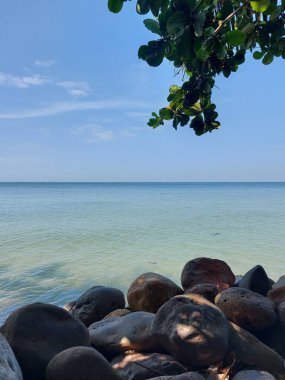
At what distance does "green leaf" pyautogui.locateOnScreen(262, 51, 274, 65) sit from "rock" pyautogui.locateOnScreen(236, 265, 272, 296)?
3.89m

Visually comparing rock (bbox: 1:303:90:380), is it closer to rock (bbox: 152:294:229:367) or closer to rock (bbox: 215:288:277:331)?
rock (bbox: 152:294:229:367)

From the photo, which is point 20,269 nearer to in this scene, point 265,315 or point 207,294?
point 207,294

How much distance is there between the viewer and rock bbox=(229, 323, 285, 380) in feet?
13.6

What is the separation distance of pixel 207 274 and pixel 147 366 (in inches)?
115

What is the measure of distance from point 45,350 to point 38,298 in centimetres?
498

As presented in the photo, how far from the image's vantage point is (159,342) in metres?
4.24

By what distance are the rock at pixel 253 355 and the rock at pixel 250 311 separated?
0.36m

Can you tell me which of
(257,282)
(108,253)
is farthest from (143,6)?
(108,253)

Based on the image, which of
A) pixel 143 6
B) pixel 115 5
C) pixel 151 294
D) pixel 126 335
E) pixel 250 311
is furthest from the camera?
pixel 151 294

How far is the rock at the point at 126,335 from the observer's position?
14.4ft

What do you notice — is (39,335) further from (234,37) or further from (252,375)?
(234,37)

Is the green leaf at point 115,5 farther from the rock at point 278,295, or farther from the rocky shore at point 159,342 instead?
the rock at point 278,295

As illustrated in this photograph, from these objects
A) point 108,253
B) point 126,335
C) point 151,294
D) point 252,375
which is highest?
point 151,294

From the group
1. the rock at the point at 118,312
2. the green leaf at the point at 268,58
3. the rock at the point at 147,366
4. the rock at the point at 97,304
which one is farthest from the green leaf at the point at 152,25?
the rock at the point at 97,304
